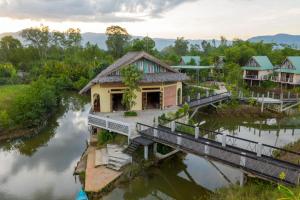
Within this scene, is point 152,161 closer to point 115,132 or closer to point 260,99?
point 115,132

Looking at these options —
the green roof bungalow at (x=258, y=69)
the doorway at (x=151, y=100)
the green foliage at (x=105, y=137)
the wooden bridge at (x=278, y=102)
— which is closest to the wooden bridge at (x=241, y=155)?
the green foliage at (x=105, y=137)

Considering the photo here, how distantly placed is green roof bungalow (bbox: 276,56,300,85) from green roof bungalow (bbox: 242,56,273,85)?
85.7 inches

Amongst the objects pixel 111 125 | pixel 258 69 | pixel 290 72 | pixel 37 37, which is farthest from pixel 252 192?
pixel 37 37

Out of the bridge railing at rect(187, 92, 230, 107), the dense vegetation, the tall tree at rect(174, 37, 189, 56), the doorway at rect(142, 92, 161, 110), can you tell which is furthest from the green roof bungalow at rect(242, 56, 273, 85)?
the tall tree at rect(174, 37, 189, 56)

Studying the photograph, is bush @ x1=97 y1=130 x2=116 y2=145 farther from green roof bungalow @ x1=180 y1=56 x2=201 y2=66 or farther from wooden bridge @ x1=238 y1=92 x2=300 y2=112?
green roof bungalow @ x1=180 y1=56 x2=201 y2=66

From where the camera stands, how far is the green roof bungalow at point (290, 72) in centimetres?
3706

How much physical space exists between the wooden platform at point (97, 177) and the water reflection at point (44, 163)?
41.0 inches

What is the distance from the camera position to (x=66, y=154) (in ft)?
59.0

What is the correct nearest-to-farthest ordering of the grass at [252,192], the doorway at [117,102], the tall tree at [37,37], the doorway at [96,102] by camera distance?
the grass at [252,192], the doorway at [96,102], the doorway at [117,102], the tall tree at [37,37]

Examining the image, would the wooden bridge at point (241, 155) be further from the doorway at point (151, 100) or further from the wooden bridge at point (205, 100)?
the wooden bridge at point (205, 100)

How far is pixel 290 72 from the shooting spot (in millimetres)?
37375

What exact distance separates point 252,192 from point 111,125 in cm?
925

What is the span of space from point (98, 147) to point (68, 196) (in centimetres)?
443

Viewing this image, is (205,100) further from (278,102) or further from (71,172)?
(71,172)
